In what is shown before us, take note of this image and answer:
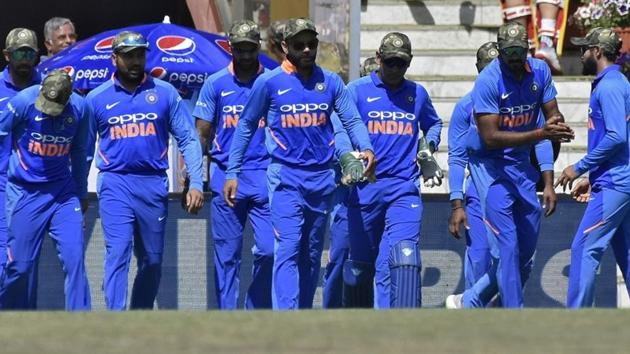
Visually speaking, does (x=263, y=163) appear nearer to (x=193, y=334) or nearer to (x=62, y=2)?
(x=193, y=334)

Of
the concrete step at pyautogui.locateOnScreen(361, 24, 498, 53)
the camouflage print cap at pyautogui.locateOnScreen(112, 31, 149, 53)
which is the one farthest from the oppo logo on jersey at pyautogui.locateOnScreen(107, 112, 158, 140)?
the concrete step at pyautogui.locateOnScreen(361, 24, 498, 53)

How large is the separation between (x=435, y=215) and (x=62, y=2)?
9.52 metres

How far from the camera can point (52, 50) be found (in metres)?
16.0

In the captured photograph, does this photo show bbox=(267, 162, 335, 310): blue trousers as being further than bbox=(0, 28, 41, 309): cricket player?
No

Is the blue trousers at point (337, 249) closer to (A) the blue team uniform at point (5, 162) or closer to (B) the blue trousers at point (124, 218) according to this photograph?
(B) the blue trousers at point (124, 218)

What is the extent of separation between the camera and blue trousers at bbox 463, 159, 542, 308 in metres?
12.1

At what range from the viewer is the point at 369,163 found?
38.7 ft

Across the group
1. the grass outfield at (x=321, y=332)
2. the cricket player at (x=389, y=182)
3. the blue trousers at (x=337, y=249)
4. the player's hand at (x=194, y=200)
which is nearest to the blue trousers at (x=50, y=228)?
the player's hand at (x=194, y=200)

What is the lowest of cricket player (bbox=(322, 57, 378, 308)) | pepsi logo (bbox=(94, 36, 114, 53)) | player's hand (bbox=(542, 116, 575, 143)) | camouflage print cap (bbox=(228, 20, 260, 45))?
cricket player (bbox=(322, 57, 378, 308))

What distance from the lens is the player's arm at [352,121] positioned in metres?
11.9

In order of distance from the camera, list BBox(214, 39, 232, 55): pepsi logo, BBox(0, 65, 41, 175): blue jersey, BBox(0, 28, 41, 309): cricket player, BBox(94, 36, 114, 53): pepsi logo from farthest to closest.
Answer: BBox(214, 39, 232, 55): pepsi logo
BBox(94, 36, 114, 53): pepsi logo
BBox(0, 65, 41, 175): blue jersey
BBox(0, 28, 41, 309): cricket player

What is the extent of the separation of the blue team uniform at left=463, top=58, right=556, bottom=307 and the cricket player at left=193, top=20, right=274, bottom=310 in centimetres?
173

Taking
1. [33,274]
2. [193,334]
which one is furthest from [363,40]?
[193,334]

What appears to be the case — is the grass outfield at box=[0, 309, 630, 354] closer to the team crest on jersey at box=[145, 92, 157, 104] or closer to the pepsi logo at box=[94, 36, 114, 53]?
the team crest on jersey at box=[145, 92, 157, 104]
